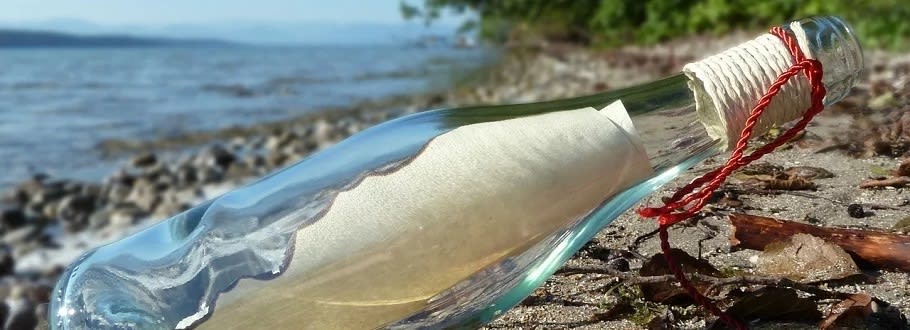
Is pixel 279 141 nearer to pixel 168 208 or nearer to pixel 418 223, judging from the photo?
pixel 168 208

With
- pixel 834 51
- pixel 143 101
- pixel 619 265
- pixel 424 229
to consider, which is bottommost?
pixel 143 101

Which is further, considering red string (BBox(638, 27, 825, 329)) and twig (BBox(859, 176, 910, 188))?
twig (BBox(859, 176, 910, 188))

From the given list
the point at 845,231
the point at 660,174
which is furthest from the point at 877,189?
the point at 660,174

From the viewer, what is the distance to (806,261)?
3.77 feet

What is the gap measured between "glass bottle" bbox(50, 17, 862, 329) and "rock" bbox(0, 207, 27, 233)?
4882 mm

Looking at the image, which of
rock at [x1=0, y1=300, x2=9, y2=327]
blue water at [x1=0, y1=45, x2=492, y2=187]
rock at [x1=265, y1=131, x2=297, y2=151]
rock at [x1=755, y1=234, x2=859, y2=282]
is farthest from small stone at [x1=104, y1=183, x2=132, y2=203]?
rock at [x1=755, y1=234, x2=859, y2=282]

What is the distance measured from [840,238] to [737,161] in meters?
0.31

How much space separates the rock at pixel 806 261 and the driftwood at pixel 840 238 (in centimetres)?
2

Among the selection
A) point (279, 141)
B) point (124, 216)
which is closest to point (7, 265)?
point (124, 216)

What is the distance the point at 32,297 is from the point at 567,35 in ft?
72.9

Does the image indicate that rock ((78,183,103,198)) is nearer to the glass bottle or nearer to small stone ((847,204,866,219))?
the glass bottle

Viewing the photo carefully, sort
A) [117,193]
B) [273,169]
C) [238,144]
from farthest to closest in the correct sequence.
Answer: [238,144]
[273,169]
[117,193]

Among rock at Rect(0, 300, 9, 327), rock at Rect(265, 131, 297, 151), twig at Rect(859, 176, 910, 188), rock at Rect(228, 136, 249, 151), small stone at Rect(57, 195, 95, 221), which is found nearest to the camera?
twig at Rect(859, 176, 910, 188)

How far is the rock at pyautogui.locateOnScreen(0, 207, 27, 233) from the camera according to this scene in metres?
5.33
